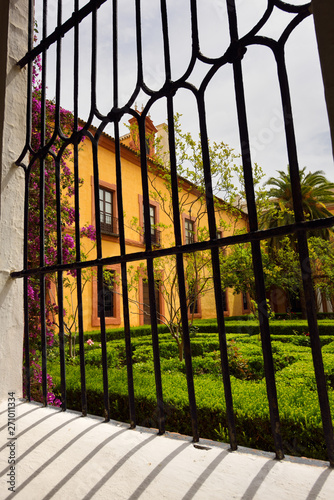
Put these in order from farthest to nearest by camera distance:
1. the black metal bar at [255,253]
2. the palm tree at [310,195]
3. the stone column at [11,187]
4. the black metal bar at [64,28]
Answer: the palm tree at [310,195] → the stone column at [11,187] → the black metal bar at [64,28] → the black metal bar at [255,253]

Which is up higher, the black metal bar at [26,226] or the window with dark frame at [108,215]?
the window with dark frame at [108,215]

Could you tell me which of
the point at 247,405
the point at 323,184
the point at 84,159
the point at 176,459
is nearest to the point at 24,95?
the point at 176,459

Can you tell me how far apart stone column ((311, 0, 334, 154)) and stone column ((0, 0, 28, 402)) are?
1595mm

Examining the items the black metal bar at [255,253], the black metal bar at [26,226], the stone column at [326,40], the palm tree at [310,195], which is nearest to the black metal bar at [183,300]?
the black metal bar at [255,253]

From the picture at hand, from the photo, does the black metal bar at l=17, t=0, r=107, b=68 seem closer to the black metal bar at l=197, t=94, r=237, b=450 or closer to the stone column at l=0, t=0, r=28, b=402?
the stone column at l=0, t=0, r=28, b=402

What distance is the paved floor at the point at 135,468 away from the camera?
2.84 feet

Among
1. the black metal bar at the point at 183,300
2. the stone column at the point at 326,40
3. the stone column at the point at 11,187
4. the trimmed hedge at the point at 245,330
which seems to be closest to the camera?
the stone column at the point at 326,40

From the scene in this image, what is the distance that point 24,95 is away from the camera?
6.57 ft

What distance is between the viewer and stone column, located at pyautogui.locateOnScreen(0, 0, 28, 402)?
69.4 inches

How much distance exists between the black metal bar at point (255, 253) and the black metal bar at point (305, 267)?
11cm

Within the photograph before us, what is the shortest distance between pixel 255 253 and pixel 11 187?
1462 millimetres

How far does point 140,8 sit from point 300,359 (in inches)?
191

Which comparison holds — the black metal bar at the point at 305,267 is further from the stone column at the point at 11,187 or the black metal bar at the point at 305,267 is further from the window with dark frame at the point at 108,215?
the window with dark frame at the point at 108,215

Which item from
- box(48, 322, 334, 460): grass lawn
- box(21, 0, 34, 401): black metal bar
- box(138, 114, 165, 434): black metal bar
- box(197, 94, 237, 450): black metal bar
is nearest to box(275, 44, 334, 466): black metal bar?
box(197, 94, 237, 450): black metal bar
